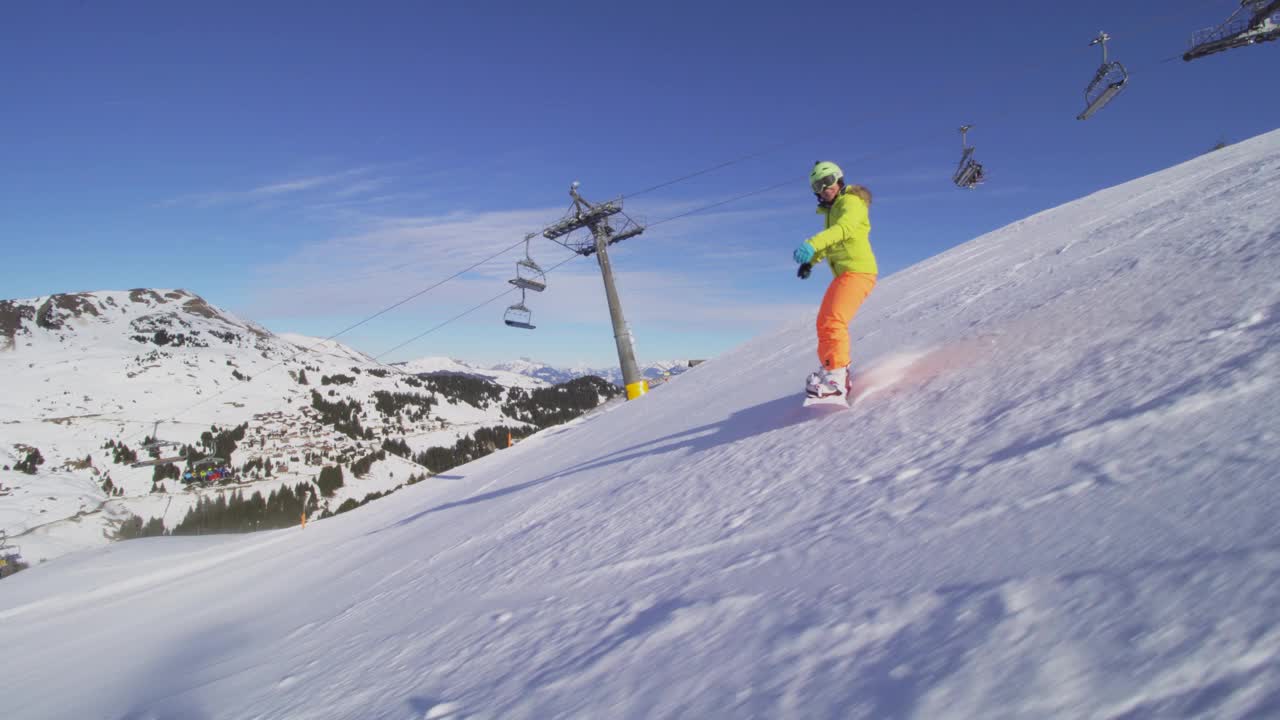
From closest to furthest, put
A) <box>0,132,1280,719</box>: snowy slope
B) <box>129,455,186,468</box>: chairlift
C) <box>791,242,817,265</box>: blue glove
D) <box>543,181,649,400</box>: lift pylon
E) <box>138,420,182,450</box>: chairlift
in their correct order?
<box>0,132,1280,719</box>: snowy slope, <box>791,242,817,265</box>: blue glove, <box>543,181,649,400</box>: lift pylon, <box>138,420,182,450</box>: chairlift, <box>129,455,186,468</box>: chairlift

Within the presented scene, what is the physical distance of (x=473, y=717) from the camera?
178cm

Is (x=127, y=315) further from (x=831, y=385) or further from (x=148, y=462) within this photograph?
(x=831, y=385)

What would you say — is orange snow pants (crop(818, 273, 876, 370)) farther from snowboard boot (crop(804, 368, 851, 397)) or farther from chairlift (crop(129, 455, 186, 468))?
chairlift (crop(129, 455, 186, 468))

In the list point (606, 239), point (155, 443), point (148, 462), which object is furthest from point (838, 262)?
point (148, 462)

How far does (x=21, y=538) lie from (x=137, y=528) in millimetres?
8228

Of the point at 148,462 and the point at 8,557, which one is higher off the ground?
the point at 148,462

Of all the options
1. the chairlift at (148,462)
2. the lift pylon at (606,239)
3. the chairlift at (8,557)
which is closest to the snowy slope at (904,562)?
the lift pylon at (606,239)

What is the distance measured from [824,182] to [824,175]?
0.05 m

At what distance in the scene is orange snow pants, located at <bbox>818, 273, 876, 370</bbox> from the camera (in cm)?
422

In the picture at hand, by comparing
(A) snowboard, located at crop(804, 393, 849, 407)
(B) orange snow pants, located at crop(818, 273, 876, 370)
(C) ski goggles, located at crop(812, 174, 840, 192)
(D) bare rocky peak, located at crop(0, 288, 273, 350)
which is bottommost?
(A) snowboard, located at crop(804, 393, 849, 407)

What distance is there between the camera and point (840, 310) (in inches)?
169

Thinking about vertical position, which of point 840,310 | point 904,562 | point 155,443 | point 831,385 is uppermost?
point 155,443

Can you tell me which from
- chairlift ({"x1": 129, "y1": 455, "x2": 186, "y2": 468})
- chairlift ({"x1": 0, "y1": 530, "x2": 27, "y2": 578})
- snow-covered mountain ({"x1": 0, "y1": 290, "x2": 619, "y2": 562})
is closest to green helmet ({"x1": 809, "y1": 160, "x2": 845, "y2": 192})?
chairlift ({"x1": 0, "y1": 530, "x2": 27, "y2": 578})

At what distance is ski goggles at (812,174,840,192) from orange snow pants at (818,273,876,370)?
0.74 m
